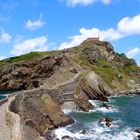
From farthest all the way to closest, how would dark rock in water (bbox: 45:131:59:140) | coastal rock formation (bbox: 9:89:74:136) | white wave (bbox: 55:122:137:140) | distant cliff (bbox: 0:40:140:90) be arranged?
1. distant cliff (bbox: 0:40:140:90)
2. white wave (bbox: 55:122:137:140)
3. coastal rock formation (bbox: 9:89:74:136)
4. dark rock in water (bbox: 45:131:59:140)

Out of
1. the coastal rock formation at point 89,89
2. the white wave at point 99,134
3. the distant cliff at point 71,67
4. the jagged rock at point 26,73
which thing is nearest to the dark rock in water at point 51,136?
the white wave at point 99,134

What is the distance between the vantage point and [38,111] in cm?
7444

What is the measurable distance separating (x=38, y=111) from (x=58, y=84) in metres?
34.5

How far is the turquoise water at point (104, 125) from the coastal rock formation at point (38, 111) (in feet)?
8.51

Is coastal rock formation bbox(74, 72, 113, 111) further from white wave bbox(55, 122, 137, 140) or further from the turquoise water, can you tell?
white wave bbox(55, 122, 137, 140)

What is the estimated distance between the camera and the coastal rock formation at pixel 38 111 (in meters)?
66.2

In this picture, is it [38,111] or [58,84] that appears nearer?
[38,111]

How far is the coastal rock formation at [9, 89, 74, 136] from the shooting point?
66250 millimetres

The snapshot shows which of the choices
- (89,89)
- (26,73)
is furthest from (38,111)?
(26,73)

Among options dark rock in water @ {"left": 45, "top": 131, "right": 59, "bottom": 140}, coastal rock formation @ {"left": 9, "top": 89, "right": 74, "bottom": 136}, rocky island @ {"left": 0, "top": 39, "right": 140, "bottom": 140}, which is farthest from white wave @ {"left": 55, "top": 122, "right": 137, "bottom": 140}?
rocky island @ {"left": 0, "top": 39, "right": 140, "bottom": 140}

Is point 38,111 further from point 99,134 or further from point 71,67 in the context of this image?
point 71,67

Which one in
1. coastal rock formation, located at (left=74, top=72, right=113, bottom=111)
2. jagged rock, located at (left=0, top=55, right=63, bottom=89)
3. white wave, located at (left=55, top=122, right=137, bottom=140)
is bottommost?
white wave, located at (left=55, top=122, right=137, bottom=140)

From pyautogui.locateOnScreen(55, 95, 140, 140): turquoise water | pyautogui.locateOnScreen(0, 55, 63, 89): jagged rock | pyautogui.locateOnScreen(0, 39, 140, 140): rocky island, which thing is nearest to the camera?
pyautogui.locateOnScreen(0, 39, 140, 140): rocky island

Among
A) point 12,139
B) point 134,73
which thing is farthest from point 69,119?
point 134,73
